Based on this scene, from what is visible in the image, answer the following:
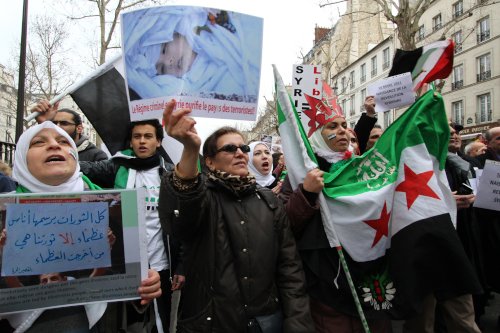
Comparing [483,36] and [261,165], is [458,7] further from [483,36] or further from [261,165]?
[261,165]

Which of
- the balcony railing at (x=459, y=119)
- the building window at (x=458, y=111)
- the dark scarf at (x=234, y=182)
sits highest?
the building window at (x=458, y=111)

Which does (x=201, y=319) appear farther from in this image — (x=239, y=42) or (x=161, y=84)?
(x=239, y=42)

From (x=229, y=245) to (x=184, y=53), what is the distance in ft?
3.38

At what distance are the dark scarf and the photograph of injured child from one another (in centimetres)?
43

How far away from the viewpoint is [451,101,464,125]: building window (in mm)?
25880

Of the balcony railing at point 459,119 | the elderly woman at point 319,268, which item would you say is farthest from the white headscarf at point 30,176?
the balcony railing at point 459,119

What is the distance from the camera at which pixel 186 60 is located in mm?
2057

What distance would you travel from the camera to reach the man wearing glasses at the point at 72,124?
2904 mm

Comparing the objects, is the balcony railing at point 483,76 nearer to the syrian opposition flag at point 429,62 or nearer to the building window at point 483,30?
the building window at point 483,30

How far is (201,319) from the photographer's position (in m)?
1.96

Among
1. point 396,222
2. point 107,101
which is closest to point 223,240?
point 396,222

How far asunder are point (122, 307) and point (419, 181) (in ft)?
6.02


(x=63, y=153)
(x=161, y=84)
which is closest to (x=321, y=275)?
(x=161, y=84)

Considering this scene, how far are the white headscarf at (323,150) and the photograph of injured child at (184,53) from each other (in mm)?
866
